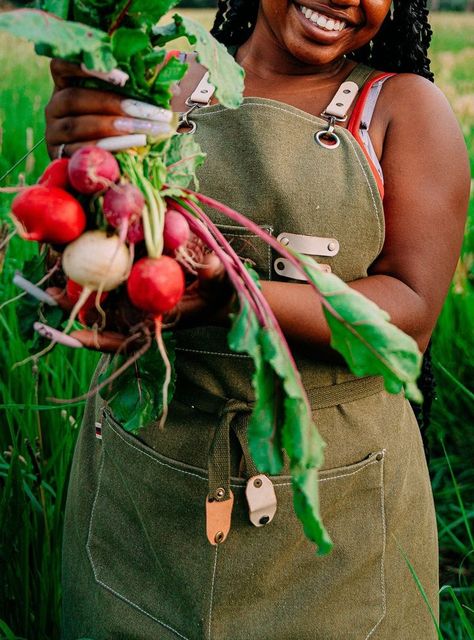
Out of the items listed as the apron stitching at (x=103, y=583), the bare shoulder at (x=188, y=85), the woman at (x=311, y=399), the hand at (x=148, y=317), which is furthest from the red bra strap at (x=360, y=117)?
the apron stitching at (x=103, y=583)

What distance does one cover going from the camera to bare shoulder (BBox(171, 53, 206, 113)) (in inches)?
57.4

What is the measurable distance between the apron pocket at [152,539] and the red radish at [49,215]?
1.66ft

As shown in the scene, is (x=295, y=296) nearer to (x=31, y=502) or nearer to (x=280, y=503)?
(x=280, y=503)

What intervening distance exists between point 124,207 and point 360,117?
583 mm

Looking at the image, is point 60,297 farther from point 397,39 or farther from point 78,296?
point 397,39

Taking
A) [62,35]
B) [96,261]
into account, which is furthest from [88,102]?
[96,261]

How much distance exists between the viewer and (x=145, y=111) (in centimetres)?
104

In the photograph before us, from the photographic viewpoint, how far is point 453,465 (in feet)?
8.12

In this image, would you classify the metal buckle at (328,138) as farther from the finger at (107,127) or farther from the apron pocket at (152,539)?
the apron pocket at (152,539)

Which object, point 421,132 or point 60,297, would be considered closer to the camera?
point 60,297

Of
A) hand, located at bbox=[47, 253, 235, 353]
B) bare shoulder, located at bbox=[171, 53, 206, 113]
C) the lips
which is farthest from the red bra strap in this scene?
hand, located at bbox=[47, 253, 235, 353]

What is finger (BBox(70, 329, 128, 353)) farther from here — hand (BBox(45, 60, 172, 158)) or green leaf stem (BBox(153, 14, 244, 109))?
green leaf stem (BBox(153, 14, 244, 109))

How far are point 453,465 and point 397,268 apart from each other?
1.32 metres

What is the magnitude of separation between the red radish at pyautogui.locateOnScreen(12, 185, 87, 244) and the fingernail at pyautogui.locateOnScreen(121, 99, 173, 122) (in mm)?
136
